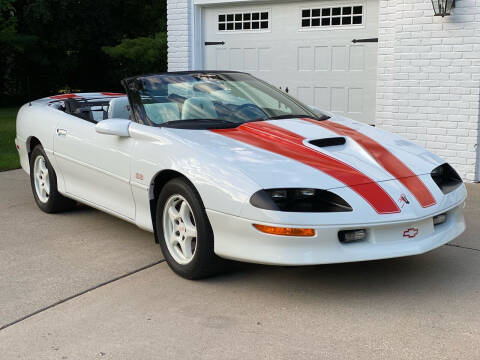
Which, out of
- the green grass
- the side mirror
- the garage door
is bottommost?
the green grass

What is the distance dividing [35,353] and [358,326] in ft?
5.44

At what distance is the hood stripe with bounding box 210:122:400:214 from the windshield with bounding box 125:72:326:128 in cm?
25

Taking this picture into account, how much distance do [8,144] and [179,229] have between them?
7979 mm

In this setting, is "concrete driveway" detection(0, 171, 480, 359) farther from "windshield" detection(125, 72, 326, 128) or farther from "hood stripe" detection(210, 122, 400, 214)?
"windshield" detection(125, 72, 326, 128)

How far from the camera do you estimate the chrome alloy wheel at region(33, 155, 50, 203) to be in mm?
6120

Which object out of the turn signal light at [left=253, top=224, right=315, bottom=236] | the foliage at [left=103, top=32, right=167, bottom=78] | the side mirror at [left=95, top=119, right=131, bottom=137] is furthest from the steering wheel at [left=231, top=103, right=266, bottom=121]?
the foliage at [left=103, top=32, right=167, bottom=78]

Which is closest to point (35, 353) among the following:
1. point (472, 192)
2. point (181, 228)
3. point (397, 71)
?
point (181, 228)

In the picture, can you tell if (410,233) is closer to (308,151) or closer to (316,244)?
(316,244)

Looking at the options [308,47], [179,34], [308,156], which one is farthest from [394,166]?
[179,34]

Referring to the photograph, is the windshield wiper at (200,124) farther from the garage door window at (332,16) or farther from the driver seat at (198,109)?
the garage door window at (332,16)

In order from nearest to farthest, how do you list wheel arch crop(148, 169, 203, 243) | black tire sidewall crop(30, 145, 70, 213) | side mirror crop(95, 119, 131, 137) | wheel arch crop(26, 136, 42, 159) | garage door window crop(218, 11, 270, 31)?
wheel arch crop(148, 169, 203, 243)
side mirror crop(95, 119, 131, 137)
black tire sidewall crop(30, 145, 70, 213)
wheel arch crop(26, 136, 42, 159)
garage door window crop(218, 11, 270, 31)

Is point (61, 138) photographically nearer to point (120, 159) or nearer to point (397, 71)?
point (120, 159)

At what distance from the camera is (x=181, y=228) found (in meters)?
4.31

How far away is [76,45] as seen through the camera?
886 inches
